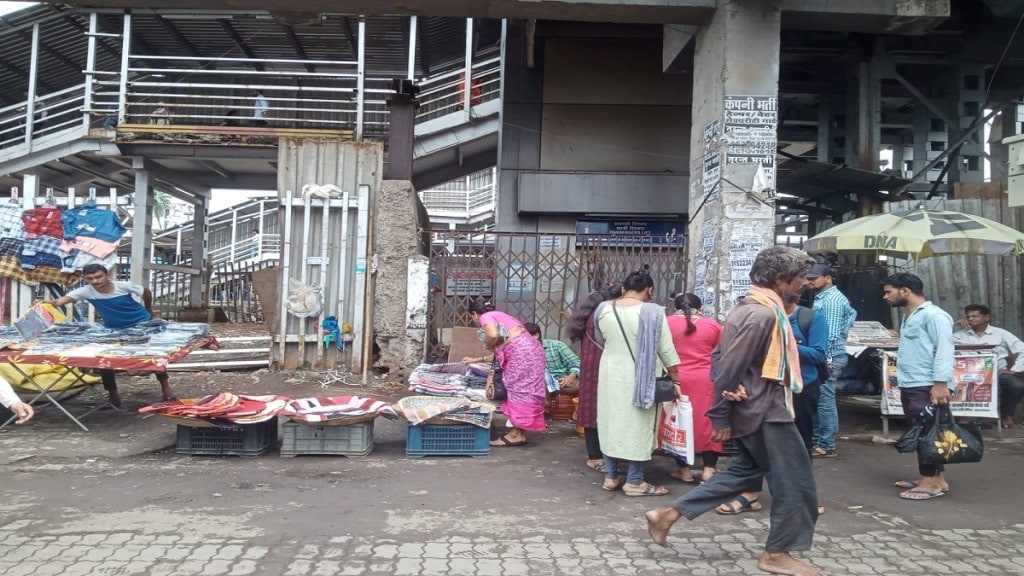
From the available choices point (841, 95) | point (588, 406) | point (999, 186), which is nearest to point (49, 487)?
point (588, 406)

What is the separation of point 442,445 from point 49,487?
2.84 meters

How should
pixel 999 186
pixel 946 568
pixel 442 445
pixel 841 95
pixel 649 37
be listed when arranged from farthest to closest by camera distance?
pixel 841 95, pixel 649 37, pixel 999 186, pixel 442 445, pixel 946 568

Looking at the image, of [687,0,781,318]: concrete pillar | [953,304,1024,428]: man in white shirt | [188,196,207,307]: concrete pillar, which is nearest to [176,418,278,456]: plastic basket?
[687,0,781,318]: concrete pillar

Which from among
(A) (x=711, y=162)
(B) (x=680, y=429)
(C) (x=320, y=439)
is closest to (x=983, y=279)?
(A) (x=711, y=162)

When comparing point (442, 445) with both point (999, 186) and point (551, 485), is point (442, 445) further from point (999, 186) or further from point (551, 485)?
point (999, 186)

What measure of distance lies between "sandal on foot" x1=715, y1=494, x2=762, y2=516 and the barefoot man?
80 cm

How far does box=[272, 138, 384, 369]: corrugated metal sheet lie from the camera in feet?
28.8

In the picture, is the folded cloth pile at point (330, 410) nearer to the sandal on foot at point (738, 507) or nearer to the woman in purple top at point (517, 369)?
the woman in purple top at point (517, 369)

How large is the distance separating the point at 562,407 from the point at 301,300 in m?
3.62

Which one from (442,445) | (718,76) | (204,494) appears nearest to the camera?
(204,494)

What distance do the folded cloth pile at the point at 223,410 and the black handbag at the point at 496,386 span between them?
5.90 ft

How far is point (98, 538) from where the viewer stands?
3.92 meters

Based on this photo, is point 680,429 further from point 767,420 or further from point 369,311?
point 369,311

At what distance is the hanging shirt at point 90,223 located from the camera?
311 inches
